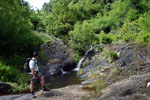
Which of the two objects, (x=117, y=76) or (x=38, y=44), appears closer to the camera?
(x=117, y=76)

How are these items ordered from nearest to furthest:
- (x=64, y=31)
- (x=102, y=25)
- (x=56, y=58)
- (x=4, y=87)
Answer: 1. (x=4, y=87)
2. (x=56, y=58)
3. (x=102, y=25)
4. (x=64, y=31)

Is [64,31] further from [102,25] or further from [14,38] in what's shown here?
[14,38]

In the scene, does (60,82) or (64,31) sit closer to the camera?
(60,82)

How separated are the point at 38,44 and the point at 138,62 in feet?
42.4

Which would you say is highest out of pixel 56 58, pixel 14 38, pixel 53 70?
pixel 14 38

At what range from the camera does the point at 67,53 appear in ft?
72.9

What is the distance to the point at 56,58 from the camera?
68.6ft

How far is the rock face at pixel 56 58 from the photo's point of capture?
1909cm

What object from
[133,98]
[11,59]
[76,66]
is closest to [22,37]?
[11,59]

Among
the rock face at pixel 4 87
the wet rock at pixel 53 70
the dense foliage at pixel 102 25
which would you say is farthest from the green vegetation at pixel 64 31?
the wet rock at pixel 53 70

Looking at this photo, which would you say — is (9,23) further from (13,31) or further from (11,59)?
(11,59)

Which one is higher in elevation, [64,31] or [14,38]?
[64,31]

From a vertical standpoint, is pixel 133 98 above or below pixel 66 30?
below

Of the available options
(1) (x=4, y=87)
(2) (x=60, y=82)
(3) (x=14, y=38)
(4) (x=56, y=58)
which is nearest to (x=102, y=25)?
(4) (x=56, y=58)
